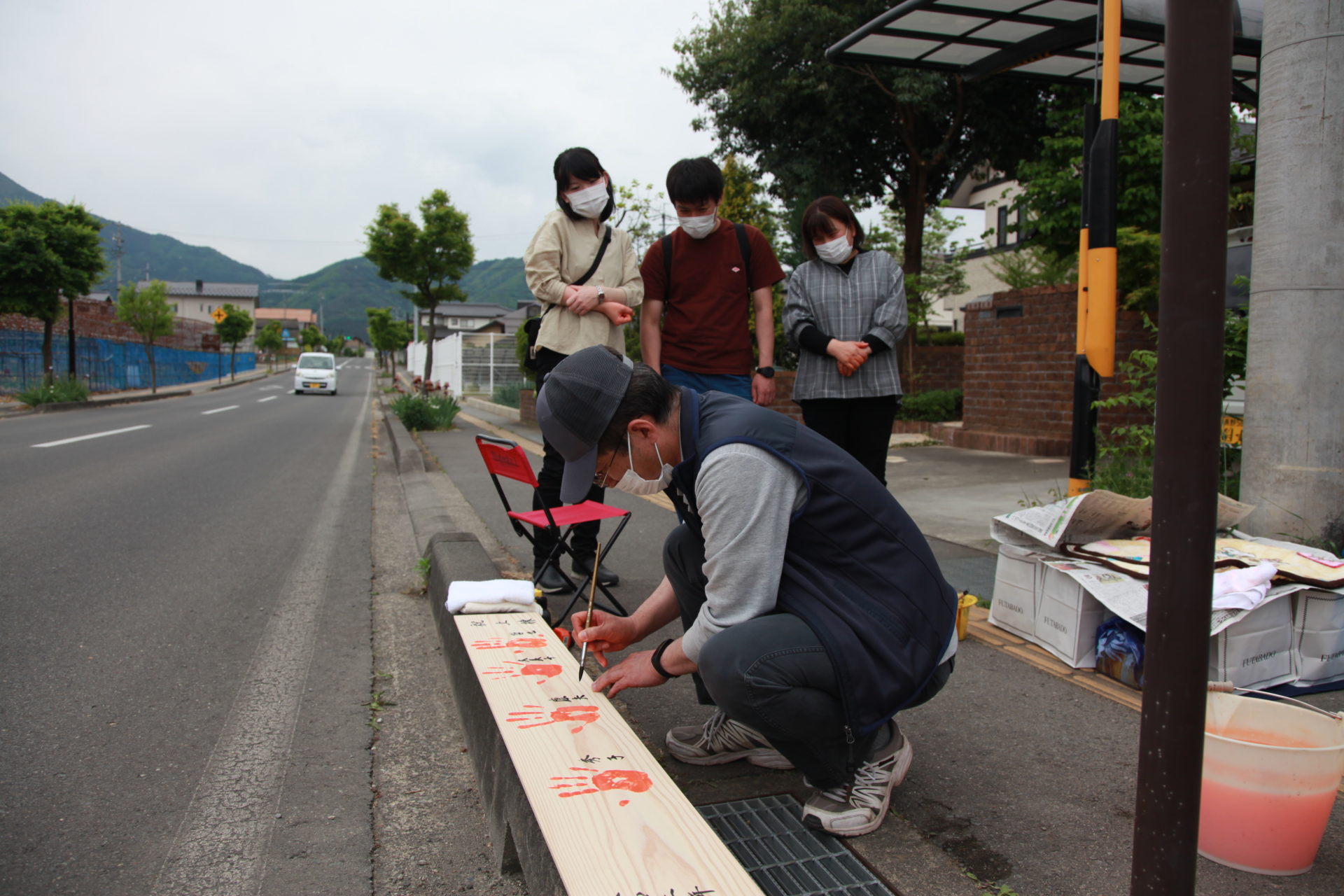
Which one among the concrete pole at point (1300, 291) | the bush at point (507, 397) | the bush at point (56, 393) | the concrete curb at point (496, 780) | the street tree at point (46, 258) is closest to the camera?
the concrete curb at point (496, 780)

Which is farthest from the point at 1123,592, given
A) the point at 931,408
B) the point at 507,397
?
the point at 507,397

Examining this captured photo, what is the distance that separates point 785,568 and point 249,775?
1.63 metres

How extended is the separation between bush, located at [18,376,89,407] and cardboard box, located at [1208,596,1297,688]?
78.2 ft

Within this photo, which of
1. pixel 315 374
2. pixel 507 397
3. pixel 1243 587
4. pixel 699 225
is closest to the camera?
pixel 1243 587

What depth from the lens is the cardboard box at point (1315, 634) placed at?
8.89ft

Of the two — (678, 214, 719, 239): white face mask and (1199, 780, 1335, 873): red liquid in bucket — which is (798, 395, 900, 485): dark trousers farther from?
(1199, 780, 1335, 873): red liquid in bucket

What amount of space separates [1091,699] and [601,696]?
1.58 m

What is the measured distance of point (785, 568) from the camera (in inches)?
74.3

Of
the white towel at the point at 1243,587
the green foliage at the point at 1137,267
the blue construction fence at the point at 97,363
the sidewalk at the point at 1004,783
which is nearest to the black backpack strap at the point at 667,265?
the sidewalk at the point at 1004,783

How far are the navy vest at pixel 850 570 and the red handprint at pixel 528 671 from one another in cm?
83

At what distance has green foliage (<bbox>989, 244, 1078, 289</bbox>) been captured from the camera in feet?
40.7

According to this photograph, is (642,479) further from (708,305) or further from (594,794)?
(708,305)

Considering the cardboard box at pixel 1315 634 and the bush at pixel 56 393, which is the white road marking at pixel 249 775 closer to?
the cardboard box at pixel 1315 634

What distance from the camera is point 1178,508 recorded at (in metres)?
1.03
